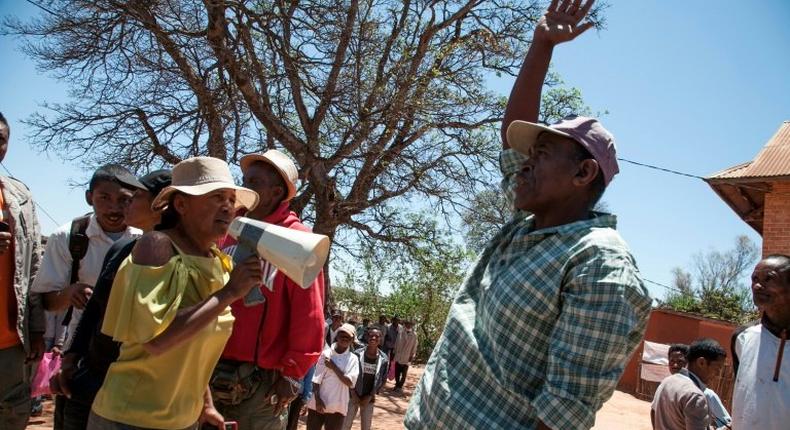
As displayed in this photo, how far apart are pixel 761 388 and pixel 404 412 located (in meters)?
11.9

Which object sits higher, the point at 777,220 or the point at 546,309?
the point at 777,220

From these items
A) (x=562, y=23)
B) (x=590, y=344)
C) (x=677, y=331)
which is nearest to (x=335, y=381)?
(x=562, y=23)

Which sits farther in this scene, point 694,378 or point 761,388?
point 694,378

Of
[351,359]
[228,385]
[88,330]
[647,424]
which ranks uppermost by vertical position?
[88,330]

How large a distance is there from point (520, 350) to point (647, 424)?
51.1 ft

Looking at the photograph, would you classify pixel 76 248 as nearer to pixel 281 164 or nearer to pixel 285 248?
pixel 281 164

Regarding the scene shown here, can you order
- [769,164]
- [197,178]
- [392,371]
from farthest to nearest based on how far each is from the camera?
[392,371]
[769,164]
[197,178]

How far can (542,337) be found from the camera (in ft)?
6.12

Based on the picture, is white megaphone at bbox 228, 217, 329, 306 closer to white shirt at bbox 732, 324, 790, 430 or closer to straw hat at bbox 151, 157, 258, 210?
straw hat at bbox 151, 157, 258, 210

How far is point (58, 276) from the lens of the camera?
370cm

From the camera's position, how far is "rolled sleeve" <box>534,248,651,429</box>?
1.68 m

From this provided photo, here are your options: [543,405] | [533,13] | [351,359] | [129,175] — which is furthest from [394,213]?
A: [543,405]

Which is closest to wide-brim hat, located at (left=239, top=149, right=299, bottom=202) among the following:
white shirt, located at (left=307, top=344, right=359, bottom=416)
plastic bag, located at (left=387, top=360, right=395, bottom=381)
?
white shirt, located at (left=307, top=344, right=359, bottom=416)

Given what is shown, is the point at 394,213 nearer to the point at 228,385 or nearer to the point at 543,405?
the point at 228,385
